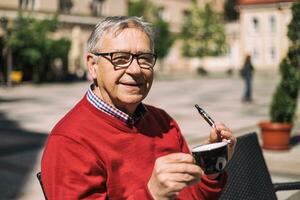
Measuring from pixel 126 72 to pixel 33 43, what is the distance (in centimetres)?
2690

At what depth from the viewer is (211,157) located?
77.5 inches

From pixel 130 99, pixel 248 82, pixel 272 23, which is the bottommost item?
pixel 248 82

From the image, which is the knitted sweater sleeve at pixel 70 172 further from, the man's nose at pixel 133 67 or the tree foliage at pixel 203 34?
the tree foliage at pixel 203 34

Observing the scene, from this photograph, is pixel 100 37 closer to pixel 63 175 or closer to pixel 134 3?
pixel 63 175

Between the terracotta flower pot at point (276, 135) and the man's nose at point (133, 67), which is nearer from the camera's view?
the man's nose at point (133, 67)

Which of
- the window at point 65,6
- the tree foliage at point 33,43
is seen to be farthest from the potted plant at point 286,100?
the window at point 65,6

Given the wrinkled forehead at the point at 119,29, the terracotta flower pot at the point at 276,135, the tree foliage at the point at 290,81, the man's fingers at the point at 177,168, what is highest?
the wrinkled forehead at the point at 119,29

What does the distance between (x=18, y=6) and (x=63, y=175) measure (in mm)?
32471

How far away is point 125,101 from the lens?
2.36 m

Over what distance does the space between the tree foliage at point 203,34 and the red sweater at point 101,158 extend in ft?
136

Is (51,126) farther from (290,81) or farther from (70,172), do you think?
(70,172)

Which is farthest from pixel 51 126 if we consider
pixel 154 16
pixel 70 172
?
pixel 154 16

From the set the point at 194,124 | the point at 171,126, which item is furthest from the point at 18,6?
the point at 171,126

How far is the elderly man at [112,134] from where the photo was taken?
2.09 m
